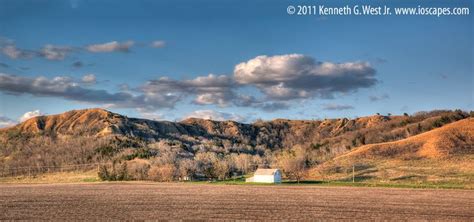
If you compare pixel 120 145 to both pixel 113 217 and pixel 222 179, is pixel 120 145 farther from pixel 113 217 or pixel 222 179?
pixel 113 217

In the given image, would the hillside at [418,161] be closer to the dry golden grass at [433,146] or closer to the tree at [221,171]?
the dry golden grass at [433,146]

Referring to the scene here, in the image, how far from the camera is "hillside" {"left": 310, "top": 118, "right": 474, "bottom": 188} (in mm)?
80875

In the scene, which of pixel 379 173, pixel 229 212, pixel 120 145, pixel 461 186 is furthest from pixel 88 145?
pixel 229 212

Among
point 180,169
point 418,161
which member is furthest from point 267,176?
point 418,161

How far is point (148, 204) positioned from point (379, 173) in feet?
178

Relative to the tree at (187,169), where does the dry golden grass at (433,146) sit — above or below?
above

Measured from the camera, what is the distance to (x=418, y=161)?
96.3 metres

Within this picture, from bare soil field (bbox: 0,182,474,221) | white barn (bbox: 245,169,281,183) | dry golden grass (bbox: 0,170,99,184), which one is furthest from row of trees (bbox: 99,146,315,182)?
bare soil field (bbox: 0,182,474,221)

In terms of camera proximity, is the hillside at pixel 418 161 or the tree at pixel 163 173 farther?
the tree at pixel 163 173

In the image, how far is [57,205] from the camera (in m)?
42.9

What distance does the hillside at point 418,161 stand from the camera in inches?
3184

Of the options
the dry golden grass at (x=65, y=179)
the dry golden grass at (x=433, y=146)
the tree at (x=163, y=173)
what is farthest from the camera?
the dry golden grass at (x=65, y=179)

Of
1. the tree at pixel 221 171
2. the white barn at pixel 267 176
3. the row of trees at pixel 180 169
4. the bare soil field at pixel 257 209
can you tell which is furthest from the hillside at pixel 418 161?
the bare soil field at pixel 257 209

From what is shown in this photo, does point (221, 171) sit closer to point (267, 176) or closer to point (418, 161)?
point (267, 176)
